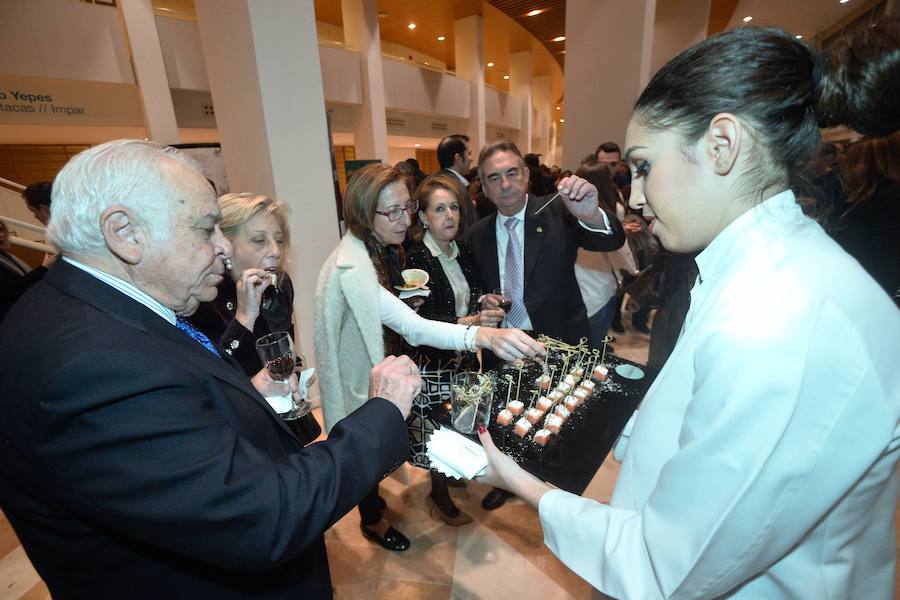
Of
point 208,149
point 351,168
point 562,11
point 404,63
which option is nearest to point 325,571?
point 208,149

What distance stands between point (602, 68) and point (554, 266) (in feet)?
11.9

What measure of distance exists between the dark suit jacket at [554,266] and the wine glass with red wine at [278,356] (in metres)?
1.40

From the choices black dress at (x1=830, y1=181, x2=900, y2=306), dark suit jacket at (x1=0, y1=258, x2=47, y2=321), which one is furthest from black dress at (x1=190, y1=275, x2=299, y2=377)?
black dress at (x1=830, y1=181, x2=900, y2=306)

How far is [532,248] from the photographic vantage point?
245cm

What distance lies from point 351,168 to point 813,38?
20.3 feet

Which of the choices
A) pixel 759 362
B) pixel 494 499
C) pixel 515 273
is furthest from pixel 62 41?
A: pixel 759 362

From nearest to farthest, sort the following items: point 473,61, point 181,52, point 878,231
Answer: point 878,231, point 181,52, point 473,61

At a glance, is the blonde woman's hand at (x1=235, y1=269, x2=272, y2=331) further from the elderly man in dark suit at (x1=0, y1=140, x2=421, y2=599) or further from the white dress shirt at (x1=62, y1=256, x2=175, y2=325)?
the white dress shirt at (x1=62, y1=256, x2=175, y2=325)

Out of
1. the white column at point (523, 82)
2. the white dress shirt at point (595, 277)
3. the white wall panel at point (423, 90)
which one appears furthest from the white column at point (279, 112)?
the white column at point (523, 82)

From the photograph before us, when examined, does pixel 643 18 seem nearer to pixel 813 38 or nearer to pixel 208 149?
pixel 813 38

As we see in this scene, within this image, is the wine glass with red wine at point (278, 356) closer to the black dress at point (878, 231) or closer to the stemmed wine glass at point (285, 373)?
the stemmed wine glass at point (285, 373)

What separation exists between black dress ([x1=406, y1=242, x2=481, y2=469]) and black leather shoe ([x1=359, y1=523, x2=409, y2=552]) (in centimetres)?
55

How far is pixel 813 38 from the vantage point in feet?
2.67

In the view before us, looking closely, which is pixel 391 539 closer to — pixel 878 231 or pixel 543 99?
pixel 878 231
